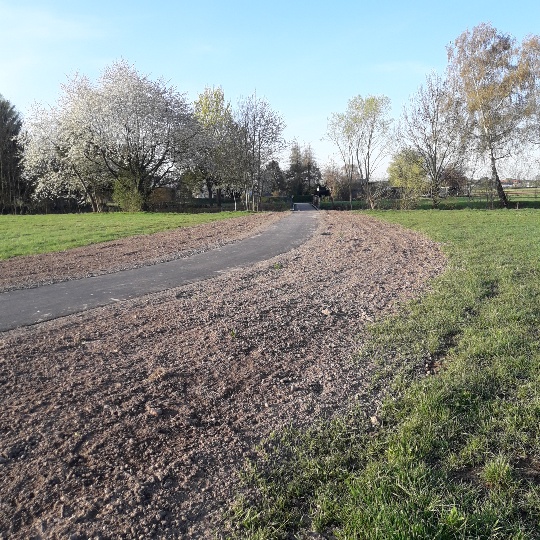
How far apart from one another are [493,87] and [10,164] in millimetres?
43463

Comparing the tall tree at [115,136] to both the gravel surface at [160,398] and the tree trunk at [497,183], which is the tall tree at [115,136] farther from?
the gravel surface at [160,398]

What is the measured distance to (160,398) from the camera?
372 centimetres

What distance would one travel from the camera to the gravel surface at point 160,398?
8.32ft

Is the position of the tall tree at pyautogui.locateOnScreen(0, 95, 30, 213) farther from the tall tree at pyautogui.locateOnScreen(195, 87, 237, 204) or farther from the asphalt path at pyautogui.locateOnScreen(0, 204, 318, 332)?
the asphalt path at pyautogui.locateOnScreen(0, 204, 318, 332)

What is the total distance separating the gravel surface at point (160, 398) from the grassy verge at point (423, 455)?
29 centimetres

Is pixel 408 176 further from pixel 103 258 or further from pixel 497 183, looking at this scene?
pixel 103 258

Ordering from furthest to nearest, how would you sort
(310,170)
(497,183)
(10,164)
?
(310,170) → (10,164) → (497,183)

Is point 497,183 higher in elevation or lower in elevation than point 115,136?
lower

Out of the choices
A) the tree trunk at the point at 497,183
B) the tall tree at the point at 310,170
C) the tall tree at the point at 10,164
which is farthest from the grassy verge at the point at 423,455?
the tall tree at the point at 310,170

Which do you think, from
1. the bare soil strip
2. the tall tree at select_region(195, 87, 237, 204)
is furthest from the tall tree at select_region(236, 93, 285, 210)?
the bare soil strip

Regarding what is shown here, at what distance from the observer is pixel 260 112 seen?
133 feet

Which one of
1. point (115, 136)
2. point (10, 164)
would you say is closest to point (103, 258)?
point (115, 136)

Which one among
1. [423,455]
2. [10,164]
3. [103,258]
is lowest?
[423,455]

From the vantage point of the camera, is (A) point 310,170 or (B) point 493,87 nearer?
(B) point 493,87
